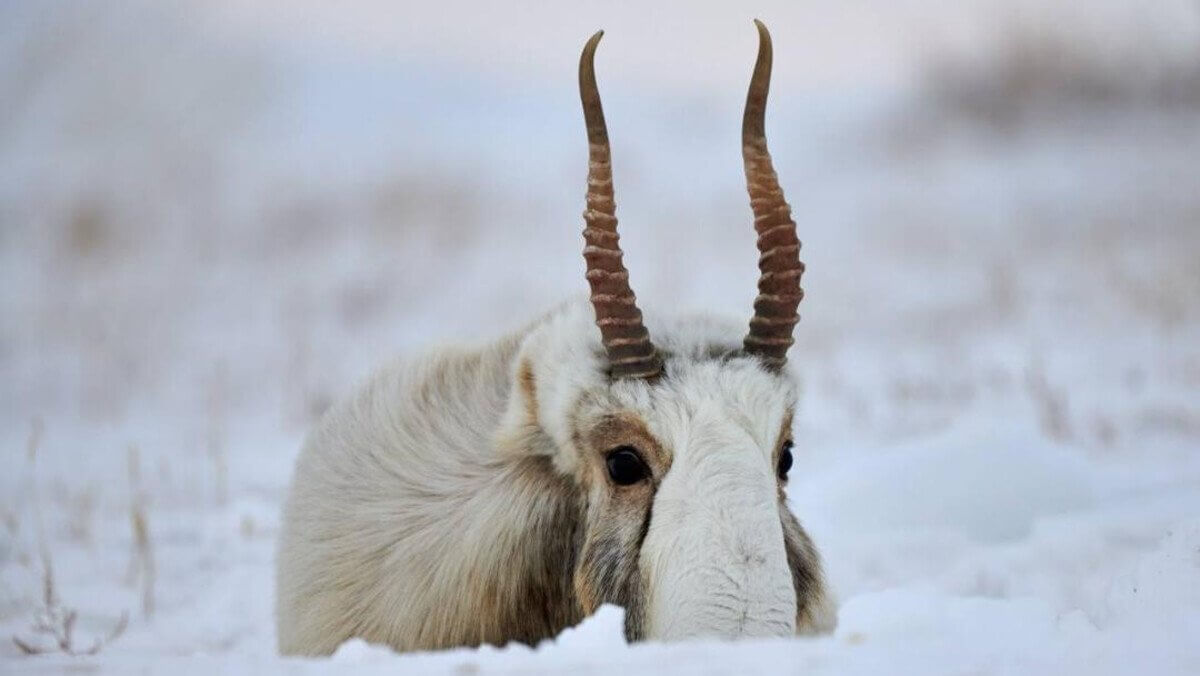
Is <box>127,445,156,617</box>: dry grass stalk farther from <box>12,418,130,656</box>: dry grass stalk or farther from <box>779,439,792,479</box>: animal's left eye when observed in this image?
<box>779,439,792,479</box>: animal's left eye

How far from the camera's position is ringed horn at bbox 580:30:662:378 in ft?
10.8

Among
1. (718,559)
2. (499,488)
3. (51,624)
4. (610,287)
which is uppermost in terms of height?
(610,287)

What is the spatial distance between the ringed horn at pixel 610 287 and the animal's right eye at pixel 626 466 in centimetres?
21

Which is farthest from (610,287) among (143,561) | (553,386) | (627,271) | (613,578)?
(143,561)

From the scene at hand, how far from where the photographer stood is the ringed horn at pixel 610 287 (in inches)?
130

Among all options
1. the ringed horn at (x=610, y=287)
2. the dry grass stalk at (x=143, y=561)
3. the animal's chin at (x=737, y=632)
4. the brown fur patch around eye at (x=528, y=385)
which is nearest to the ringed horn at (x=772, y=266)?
the ringed horn at (x=610, y=287)

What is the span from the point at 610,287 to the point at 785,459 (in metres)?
0.71

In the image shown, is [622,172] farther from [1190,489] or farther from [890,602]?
[890,602]

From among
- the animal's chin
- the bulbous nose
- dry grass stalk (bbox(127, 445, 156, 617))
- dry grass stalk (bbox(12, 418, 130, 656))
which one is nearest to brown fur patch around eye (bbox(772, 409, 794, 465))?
the bulbous nose

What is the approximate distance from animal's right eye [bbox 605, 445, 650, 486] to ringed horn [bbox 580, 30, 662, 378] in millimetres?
207

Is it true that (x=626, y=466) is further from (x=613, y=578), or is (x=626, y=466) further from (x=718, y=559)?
(x=718, y=559)

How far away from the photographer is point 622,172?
12359 millimetres

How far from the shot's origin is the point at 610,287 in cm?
333

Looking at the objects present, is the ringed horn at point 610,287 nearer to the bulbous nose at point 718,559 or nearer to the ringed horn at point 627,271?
the ringed horn at point 627,271
